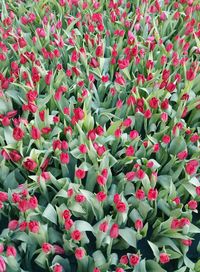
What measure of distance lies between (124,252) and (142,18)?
1254mm

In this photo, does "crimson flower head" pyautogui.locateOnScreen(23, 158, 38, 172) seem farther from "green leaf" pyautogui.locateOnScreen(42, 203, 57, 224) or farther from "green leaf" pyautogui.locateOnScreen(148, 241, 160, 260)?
"green leaf" pyautogui.locateOnScreen(148, 241, 160, 260)

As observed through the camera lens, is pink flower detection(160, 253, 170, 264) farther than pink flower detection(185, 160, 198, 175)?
No

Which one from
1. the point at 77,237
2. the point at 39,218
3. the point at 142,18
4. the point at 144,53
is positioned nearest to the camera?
the point at 77,237

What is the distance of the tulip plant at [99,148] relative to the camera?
1.49 meters

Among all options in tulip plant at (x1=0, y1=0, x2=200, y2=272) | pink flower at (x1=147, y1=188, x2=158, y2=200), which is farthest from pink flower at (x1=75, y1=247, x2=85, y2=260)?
pink flower at (x1=147, y1=188, x2=158, y2=200)

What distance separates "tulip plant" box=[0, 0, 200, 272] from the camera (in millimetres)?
1488

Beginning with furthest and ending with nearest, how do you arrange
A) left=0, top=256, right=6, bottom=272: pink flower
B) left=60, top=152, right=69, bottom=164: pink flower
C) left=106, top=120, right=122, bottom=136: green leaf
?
left=106, top=120, right=122, bottom=136: green leaf < left=60, top=152, right=69, bottom=164: pink flower < left=0, top=256, right=6, bottom=272: pink flower

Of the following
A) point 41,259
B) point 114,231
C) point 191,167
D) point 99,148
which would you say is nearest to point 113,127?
point 99,148

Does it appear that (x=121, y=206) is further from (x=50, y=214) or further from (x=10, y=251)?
(x=10, y=251)

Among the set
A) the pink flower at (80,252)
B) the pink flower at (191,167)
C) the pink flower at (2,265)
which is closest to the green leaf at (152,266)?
the pink flower at (80,252)

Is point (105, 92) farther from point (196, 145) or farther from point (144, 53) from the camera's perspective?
point (196, 145)

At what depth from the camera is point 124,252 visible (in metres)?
1.58

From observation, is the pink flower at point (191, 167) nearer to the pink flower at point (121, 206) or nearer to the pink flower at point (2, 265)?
the pink flower at point (121, 206)

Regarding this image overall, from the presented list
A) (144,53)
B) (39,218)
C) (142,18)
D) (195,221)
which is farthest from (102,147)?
(142,18)
